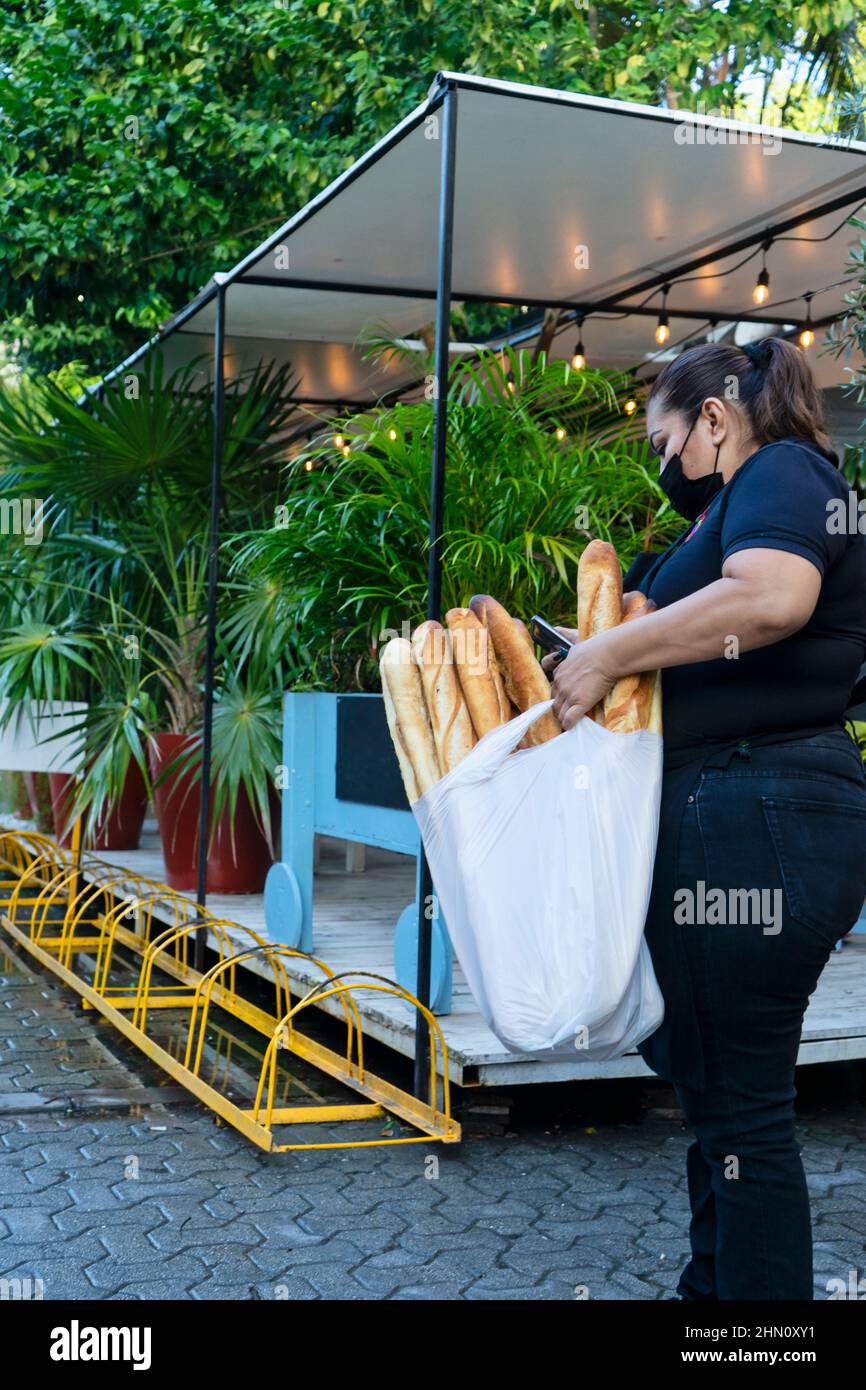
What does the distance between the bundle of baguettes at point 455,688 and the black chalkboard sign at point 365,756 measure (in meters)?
2.00

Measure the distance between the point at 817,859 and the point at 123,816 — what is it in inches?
259

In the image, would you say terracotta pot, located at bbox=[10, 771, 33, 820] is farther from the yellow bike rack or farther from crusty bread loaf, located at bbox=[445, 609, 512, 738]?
crusty bread loaf, located at bbox=[445, 609, 512, 738]

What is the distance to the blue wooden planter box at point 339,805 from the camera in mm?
4320

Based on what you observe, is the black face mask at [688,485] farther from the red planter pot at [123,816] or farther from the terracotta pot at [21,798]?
the terracotta pot at [21,798]

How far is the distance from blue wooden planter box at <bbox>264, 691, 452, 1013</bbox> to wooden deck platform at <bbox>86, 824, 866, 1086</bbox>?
5.5 inches

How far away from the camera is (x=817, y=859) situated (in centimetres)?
204

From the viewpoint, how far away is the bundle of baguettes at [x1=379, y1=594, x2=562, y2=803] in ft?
7.51

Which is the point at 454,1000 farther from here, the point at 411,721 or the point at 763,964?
the point at 763,964

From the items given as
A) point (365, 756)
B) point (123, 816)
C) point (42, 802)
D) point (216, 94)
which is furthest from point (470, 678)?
point (216, 94)

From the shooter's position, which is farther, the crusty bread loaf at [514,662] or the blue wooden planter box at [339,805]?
the blue wooden planter box at [339,805]

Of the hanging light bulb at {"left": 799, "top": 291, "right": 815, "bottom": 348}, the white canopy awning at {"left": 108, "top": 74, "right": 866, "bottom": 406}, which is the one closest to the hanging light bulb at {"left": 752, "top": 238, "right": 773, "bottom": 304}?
the white canopy awning at {"left": 108, "top": 74, "right": 866, "bottom": 406}

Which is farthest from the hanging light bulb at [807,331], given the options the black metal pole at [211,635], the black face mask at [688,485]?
the black face mask at [688,485]
